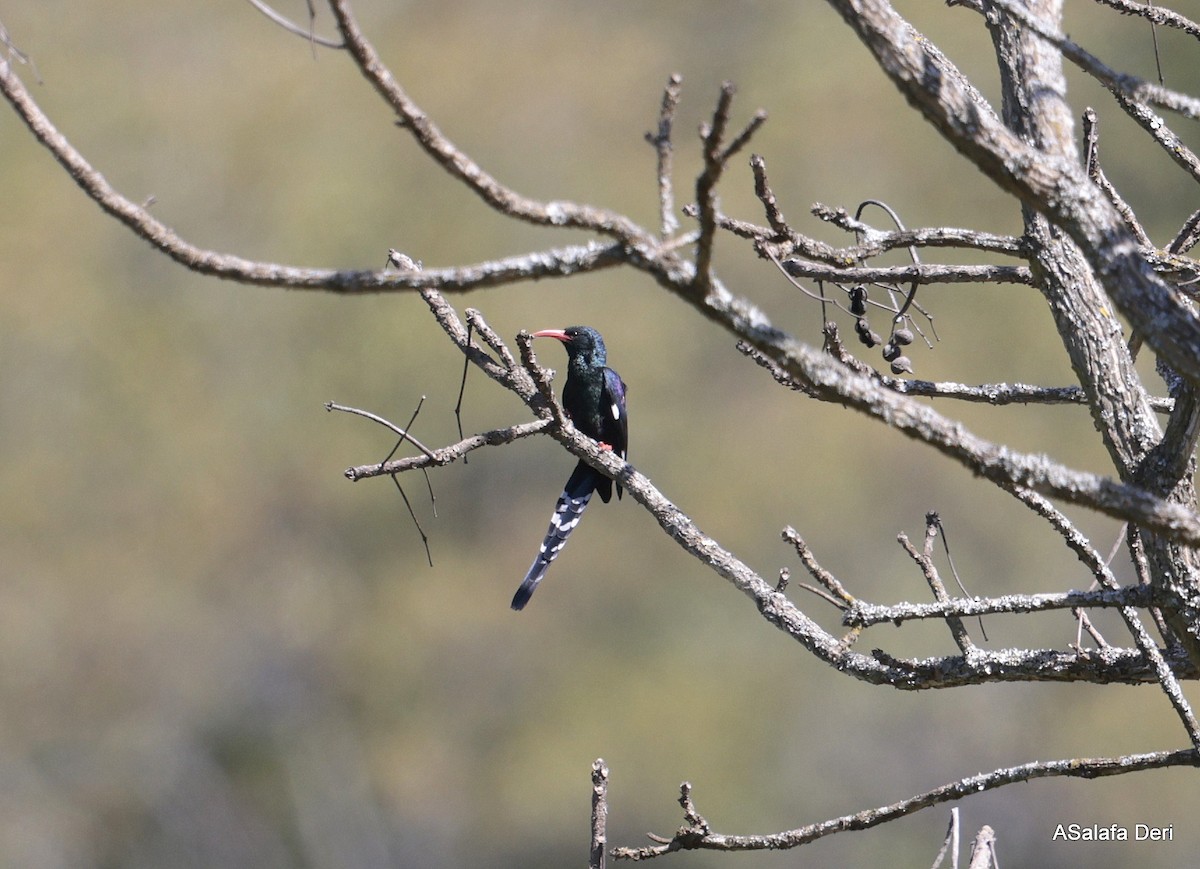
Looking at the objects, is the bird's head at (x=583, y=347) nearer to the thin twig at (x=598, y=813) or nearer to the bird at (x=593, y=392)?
the bird at (x=593, y=392)

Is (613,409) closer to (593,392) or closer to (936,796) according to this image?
(593,392)

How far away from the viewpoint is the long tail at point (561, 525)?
571 centimetres

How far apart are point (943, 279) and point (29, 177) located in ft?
118

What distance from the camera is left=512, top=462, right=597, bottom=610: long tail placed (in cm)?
571

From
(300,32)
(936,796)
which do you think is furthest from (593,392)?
(300,32)

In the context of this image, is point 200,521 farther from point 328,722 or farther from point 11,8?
point 11,8

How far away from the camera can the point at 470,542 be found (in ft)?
93.6

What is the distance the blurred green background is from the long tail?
13.3 meters

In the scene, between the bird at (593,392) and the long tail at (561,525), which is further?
the bird at (593,392)

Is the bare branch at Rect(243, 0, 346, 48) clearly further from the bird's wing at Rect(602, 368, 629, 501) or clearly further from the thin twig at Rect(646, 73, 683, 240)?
the bird's wing at Rect(602, 368, 629, 501)

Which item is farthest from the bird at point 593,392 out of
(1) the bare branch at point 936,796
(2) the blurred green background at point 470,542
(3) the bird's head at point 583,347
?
(2) the blurred green background at point 470,542

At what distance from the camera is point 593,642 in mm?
28547

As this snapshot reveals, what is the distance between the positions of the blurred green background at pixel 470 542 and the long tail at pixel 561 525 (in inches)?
524

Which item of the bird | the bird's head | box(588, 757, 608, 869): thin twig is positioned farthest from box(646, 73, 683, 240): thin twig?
the bird's head
